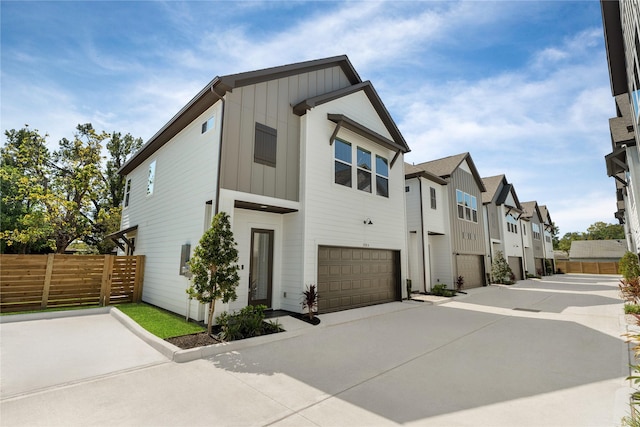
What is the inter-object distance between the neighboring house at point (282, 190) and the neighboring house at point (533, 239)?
2651 cm

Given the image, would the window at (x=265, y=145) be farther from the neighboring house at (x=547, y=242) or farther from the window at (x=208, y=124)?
the neighboring house at (x=547, y=242)

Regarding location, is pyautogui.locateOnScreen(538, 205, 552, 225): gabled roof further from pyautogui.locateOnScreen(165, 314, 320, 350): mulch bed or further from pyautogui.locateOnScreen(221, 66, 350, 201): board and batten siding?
pyautogui.locateOnScreen(165, 314, 320, 350): mulch bed

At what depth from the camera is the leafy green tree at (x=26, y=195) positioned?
17.5m

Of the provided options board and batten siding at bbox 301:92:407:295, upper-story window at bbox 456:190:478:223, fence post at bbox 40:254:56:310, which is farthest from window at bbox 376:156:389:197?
fence post at bbox 40:254:56:310

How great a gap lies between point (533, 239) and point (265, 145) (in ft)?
117

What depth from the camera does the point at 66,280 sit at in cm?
959

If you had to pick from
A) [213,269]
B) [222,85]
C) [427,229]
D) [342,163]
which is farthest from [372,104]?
[213,269]

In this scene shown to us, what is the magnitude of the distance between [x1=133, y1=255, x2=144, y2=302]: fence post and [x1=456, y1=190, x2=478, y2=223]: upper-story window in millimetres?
17225

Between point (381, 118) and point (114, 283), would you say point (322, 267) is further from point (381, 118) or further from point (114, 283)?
point (114, 283)

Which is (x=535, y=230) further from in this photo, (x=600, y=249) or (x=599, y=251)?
(x=600, y=249)

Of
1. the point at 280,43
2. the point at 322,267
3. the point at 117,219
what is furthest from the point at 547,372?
the point at 117,219

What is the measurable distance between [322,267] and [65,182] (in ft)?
67.1

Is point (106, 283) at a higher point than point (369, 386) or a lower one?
higher

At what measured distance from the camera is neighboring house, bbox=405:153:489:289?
1548cm
